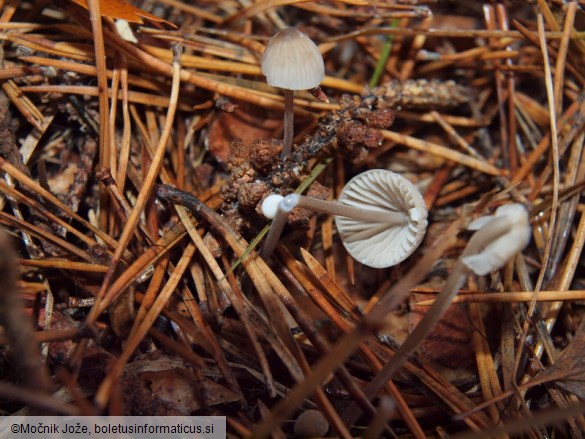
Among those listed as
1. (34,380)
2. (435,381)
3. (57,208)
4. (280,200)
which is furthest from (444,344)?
(57,208)

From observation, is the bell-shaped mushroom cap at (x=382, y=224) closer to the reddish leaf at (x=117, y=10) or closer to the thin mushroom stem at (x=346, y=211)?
the thin mushroom stem at (x=346, y=211)

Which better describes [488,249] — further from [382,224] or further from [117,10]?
[117,10]

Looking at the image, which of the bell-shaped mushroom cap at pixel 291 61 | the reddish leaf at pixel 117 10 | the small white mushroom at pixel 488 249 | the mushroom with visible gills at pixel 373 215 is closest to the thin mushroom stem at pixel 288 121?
the bell-shaped mushroom cap at pixel 291 61

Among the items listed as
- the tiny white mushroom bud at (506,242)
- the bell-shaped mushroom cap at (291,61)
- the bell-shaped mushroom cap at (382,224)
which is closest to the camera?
the tiny white mushroom bud at (506,242)

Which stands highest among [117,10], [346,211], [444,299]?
[117,10]

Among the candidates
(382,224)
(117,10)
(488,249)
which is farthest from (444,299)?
(117,10)

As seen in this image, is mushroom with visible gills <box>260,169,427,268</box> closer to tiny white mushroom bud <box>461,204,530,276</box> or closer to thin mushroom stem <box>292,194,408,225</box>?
thin mushroom stem <box>292,194,408,225</box>

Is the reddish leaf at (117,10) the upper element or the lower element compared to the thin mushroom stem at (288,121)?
upper

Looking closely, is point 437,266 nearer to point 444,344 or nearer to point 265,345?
point 444,344
